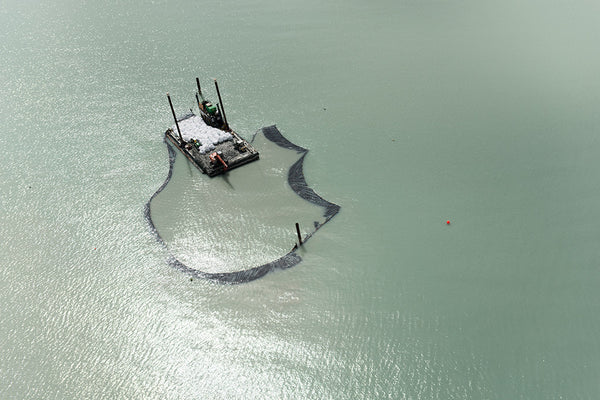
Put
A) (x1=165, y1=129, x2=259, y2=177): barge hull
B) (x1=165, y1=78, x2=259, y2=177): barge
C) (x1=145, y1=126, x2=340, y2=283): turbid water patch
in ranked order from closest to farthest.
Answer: (x1=145, y1=126, x2=340, y2=283): turbid water patch, (x1=165, y1=129, x2=259, y2=177): barge hull, (x1=165, y1=78, x2=259, y2=177): barge

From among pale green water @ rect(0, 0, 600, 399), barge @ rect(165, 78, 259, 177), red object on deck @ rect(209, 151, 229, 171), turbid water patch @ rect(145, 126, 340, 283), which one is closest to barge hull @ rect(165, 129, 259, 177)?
barge @ rect(165, 78, 259, 177)

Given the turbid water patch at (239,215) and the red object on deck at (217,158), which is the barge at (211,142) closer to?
the red object on deck at (217,158)

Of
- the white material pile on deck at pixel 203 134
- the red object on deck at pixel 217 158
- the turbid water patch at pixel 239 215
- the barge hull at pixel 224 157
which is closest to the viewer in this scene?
the turbid water patch at pixel 239 215

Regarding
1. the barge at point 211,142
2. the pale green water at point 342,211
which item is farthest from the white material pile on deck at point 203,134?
the pale green water at point 342,211

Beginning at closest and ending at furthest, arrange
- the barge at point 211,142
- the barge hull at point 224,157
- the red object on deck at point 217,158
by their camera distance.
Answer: the red object on deck at point 217,158
the barge hull at point 224,157
the barge at point 211,142

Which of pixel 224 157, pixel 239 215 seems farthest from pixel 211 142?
pixel 239 215

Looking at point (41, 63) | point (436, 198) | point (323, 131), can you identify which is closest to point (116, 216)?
point (323, 131)

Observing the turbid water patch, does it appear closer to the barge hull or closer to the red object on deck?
the barge hull
